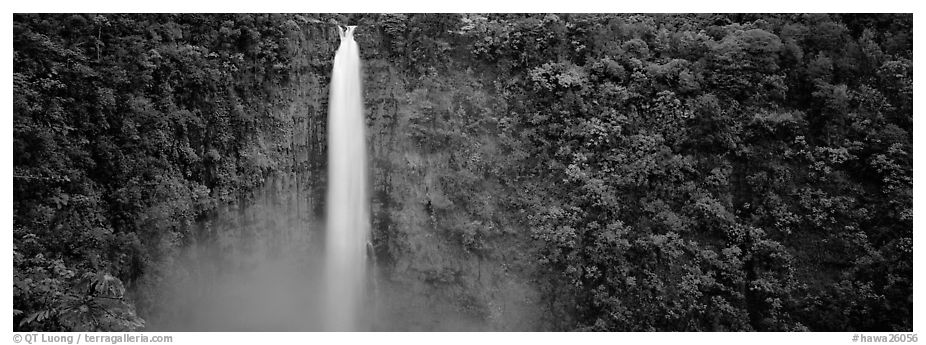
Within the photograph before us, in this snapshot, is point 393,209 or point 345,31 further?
point 345,31

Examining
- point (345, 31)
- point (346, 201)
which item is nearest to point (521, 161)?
point (346, 201)

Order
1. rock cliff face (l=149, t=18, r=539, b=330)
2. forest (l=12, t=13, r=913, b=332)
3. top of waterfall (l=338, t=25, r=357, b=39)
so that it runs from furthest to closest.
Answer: top of waterfall (l=338, t=25, r=357, b=39) → rock cliff face (l=149, t=18, r=539, b=330) → forest (l=12, t=13, r=913, b=332)

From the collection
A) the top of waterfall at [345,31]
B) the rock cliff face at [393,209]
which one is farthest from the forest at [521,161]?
the top of waterfall at [345,31]

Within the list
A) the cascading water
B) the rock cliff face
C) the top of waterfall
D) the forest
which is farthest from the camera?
the top of waterfall

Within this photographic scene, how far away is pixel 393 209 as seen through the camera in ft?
36.6

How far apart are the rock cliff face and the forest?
0.04 m

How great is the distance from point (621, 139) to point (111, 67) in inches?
316

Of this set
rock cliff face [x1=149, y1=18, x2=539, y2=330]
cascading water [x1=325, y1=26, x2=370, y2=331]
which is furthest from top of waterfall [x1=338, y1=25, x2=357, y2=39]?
cascading water [x1=325, y1=26, x2=370, y2=331]

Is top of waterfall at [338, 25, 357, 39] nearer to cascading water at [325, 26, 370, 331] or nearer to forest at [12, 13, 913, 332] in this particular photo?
forest at [12, 13, 913, 332]

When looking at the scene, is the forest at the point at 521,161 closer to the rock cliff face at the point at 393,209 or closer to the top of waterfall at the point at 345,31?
the rock cliff face at the point at 393,209

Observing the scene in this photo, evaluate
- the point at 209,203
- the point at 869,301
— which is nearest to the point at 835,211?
the point at 869,301

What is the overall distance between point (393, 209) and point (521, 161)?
2.36 metres

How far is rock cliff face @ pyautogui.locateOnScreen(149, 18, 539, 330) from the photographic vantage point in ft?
35.5

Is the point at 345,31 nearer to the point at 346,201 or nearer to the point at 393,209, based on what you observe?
the point at 346,201
